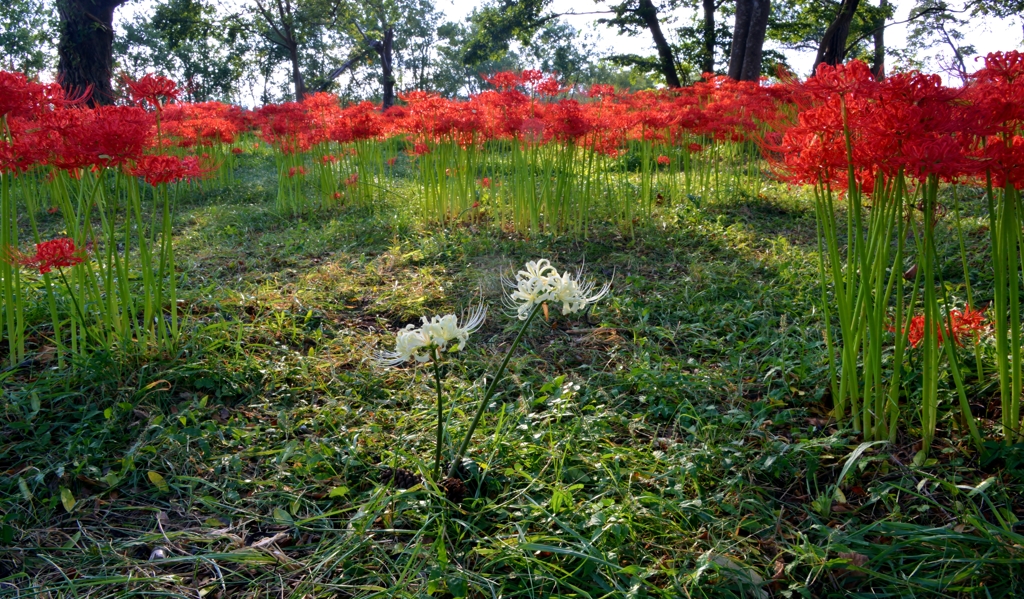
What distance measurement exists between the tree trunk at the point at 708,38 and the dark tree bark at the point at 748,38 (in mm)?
5237

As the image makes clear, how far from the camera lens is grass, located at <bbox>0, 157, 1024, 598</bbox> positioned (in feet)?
5.31

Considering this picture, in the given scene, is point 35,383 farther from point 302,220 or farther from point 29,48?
point 29,48

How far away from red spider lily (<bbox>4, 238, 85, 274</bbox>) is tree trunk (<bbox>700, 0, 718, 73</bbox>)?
16.3 meters

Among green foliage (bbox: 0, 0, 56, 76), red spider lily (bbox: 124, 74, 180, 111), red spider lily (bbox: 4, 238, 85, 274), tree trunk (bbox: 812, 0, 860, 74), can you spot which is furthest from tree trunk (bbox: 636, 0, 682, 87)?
green foliage (bbox: 0, 0, 56, 76)

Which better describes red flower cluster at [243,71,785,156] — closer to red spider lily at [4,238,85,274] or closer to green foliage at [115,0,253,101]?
red spider lily at [4,238,85,274]

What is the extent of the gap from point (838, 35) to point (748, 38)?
3.77 meters

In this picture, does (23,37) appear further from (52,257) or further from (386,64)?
(52,257)

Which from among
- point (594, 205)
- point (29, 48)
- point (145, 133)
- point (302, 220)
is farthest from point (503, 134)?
point (29, 48)

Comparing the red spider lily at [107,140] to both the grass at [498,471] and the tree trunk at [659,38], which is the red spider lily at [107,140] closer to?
the grass at [498,471]

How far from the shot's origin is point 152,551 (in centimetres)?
178

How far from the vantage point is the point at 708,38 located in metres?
16.3

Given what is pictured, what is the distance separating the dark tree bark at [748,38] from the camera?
34.6ft

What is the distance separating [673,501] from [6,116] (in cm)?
311

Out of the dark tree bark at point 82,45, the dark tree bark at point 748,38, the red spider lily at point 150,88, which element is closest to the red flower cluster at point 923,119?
the red spider lily at point 150,88
